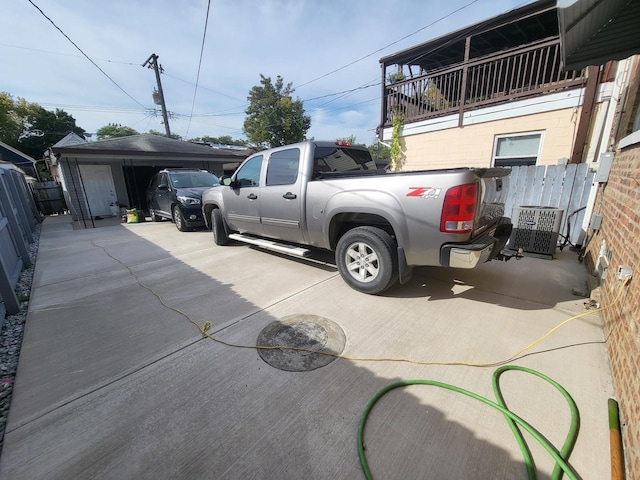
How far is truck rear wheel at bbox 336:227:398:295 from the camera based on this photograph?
3213mm

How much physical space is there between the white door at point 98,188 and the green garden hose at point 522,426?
1443 cm

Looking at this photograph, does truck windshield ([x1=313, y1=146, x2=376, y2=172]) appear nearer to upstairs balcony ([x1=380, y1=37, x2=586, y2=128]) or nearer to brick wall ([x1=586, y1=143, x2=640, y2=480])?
brick wall ([x1=586, y1=143, x2=640, y2=480])

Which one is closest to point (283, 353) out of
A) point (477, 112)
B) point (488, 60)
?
point (477, 112)

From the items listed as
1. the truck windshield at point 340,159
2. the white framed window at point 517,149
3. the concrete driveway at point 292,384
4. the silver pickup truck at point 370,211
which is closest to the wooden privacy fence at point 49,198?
the concrete driveway at point 292,384

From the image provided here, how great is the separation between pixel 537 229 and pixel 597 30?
9.28 feet

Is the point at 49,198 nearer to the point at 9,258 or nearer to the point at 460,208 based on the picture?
the point at 9,258

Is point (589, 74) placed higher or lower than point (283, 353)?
higher

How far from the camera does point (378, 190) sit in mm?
3070

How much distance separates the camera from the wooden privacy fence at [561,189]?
5199mm

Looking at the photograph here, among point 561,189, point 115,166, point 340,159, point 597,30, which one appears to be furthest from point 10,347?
point 115,166

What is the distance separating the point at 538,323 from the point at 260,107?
3147 cm

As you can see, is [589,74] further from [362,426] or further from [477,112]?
[362,426]

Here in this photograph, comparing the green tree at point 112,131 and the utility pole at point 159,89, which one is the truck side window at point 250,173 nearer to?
the utility pole at point 159,89

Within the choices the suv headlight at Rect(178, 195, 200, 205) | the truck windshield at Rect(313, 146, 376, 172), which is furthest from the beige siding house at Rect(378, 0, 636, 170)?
the suv headlight at Rect(178, 195, 200, 205)
